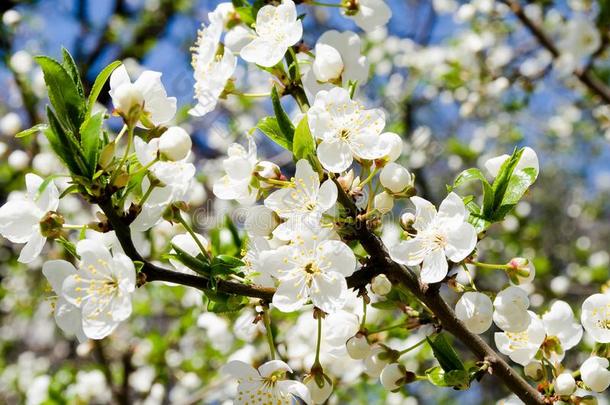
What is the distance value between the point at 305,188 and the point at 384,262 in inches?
8.3

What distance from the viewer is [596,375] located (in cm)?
129

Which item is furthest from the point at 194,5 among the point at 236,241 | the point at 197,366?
the point at 236,241

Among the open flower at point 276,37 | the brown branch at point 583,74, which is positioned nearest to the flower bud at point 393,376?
the open flower at point 276,37

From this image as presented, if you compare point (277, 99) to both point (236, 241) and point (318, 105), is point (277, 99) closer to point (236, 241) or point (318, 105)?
point (318, 105)

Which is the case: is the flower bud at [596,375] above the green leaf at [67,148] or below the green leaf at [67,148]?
below

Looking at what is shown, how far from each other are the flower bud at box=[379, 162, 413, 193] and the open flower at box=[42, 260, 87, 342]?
627 millimetres

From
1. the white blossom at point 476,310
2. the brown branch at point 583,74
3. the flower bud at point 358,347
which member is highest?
the white blossom at point 476,310

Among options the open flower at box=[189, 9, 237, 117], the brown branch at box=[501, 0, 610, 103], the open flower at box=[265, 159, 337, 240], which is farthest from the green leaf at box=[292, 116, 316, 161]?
the brown branch at box=[501, 0, 610, 103]

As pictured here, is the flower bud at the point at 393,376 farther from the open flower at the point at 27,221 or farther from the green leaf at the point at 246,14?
the green leaf at the point at 246,14

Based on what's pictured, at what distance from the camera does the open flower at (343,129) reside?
1.19 meters

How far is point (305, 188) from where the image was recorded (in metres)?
1.21

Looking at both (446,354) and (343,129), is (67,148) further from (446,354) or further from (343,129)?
(446,354)

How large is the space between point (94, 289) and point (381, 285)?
58 cm

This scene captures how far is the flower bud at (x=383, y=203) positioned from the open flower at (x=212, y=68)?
0.48 metres
